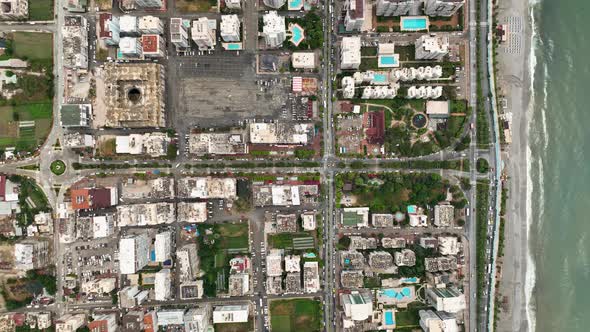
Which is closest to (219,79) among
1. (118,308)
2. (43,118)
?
(43,118)

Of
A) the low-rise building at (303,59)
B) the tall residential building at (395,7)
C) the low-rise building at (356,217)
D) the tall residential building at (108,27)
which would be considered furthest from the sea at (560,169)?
the tall residential building at (108,27)

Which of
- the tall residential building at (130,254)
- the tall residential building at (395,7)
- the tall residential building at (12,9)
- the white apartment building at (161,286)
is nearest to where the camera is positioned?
the tall residential building at (130,254)

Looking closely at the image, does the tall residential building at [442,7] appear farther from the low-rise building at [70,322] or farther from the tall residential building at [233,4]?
the low-rise building at [70,322]

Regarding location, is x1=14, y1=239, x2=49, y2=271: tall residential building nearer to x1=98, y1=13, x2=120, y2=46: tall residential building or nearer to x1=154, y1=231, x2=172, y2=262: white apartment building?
x1=154, y1=231, x2=172, y2=262: white apartment building

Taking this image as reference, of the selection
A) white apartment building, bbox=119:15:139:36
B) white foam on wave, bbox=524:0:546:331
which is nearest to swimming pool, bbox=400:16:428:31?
white foam on wave, bbox=524:0:546:331

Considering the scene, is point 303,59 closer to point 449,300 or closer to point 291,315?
point 291,315

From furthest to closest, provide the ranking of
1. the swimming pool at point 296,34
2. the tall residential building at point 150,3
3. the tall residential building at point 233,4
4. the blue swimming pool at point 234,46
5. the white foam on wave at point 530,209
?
the white foam on wave at point 530,209
the blue swimming pool at point 234,46
the swimming pool at point 296,34
the tall residential building at point 150,3
the tall residential building at point 233,4

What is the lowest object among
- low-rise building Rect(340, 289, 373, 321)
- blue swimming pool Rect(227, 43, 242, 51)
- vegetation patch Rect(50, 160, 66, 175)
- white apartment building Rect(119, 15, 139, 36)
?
low-rise building Rect(340, 289, 373, 321)
